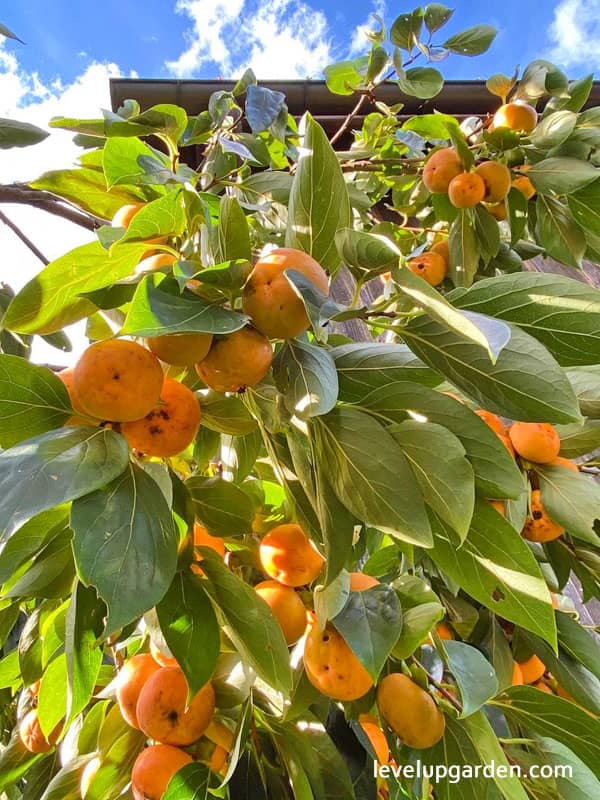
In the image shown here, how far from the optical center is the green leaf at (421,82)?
53.6 inches

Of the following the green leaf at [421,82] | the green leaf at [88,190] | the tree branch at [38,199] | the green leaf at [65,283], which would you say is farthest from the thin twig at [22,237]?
the green leaf at [421,82]

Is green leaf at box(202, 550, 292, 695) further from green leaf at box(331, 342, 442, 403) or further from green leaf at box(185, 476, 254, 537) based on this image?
green leaf at box(331, 342, 442, 403)

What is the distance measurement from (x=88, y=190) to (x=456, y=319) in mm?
566

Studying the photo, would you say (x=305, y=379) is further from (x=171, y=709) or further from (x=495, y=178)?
(x=495, y=178)

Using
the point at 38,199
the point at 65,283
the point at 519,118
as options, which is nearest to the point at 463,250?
the point at 519,118

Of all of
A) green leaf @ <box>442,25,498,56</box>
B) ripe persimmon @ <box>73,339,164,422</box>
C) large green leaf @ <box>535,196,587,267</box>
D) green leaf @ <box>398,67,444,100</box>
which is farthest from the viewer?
green leaf @ <box>442,25,498,56</box>

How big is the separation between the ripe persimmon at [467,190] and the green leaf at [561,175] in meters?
0.09

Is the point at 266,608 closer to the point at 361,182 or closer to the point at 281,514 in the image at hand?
the point at 281,514

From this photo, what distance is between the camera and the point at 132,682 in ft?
2.13

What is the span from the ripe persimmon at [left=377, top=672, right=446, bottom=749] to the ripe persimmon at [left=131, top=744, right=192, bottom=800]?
0.68ft

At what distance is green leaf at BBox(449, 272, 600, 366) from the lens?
1.54 ft

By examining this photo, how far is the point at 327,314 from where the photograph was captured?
42 cm

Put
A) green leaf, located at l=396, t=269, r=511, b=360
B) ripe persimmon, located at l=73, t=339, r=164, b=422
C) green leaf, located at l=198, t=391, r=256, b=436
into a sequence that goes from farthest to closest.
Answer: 1. green leaf, located at l=198, t=391, r=256, b=436
2. ripe persimmon, located at l=73, t=339, r=164, b=422
3. green leaf, located at l=396, t=269, r=511, b=360

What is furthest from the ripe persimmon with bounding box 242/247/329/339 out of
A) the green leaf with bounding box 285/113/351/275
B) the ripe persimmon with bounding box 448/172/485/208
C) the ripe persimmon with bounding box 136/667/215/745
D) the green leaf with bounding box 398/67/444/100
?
the green leaf with bounding box 398/67/444/100
